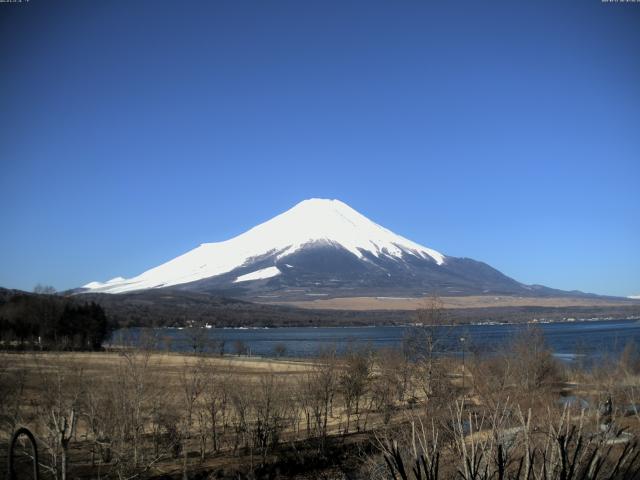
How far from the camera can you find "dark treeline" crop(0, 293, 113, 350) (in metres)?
74.4

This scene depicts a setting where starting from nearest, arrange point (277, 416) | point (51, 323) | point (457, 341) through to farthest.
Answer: point (277, 416) < point (457, 341) < point (51, 323)

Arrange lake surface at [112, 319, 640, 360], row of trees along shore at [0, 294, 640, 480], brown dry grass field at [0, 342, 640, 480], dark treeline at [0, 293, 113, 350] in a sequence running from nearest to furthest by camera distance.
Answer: row of trees along shore at [0, 294, 640, 480] < brown dry grass field at [0, 342, 640, 480] < lake surface at [112, 319, 640, 360] < dark treeline at [0, 293, 113, 350]

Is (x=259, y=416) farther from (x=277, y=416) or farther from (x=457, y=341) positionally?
(x=457, y=341)

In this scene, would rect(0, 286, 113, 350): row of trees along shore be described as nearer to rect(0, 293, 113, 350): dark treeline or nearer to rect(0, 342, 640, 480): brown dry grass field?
rect(0, 293, 113, 350): dark treeline

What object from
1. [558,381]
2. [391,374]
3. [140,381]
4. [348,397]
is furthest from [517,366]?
[140,381]

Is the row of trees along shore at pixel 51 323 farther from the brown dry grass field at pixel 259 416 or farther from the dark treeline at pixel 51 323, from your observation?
the brown dry grass field at pixel 259 416

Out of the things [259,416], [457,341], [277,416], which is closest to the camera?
[259,416]

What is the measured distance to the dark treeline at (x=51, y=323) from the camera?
244 ft

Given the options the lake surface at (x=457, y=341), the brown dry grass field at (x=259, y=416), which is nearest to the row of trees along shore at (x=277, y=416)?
the brown dry grass field at (x=259, y=416)

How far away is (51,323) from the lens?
7881cm

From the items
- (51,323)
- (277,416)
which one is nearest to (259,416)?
(277,416)

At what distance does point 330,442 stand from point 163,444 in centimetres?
742

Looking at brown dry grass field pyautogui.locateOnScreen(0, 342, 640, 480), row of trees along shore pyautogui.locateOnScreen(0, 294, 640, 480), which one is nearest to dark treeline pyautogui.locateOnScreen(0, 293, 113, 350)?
row of trees along shore pyautogui.locateOnScreen(0, 294, 640, 480)

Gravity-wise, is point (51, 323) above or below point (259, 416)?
above
